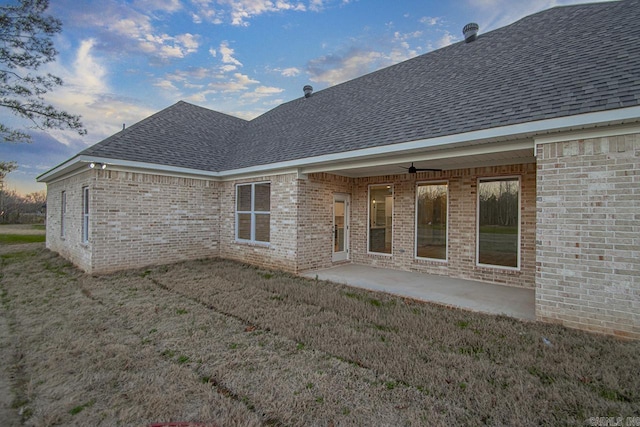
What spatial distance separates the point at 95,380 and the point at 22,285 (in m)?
6.43

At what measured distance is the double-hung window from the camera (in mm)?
9289

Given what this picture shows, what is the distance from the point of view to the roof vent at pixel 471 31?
8.62m

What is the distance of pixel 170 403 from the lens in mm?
2658

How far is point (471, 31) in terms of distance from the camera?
8.66m

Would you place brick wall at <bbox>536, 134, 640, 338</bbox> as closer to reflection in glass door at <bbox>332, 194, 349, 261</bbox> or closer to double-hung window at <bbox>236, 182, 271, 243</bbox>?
reflection in glass door at <bbox>332, 194, 349, 261</bbox>

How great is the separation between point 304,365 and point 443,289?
4.23m

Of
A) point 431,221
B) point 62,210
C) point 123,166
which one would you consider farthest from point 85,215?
point 431,221

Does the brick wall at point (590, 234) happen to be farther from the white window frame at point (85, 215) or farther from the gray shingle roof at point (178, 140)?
the white window frame at point (85, 215)

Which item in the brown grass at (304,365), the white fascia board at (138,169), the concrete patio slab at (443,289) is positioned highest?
the white fascia board at (138,169)

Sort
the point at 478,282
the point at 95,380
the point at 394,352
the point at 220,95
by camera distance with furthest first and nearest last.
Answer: the point at 220,95
the point at 478,282
the point at 394,352
the point at 95,380

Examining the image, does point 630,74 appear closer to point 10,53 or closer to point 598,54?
point 598,54

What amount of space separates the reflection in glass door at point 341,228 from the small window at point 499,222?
3.98 m

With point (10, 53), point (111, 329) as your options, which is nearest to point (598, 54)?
point (111, 329)

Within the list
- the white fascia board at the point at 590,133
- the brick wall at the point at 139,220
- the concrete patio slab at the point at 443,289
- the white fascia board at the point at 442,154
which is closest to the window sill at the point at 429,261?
the concrete patio slab at the point at 443,289
